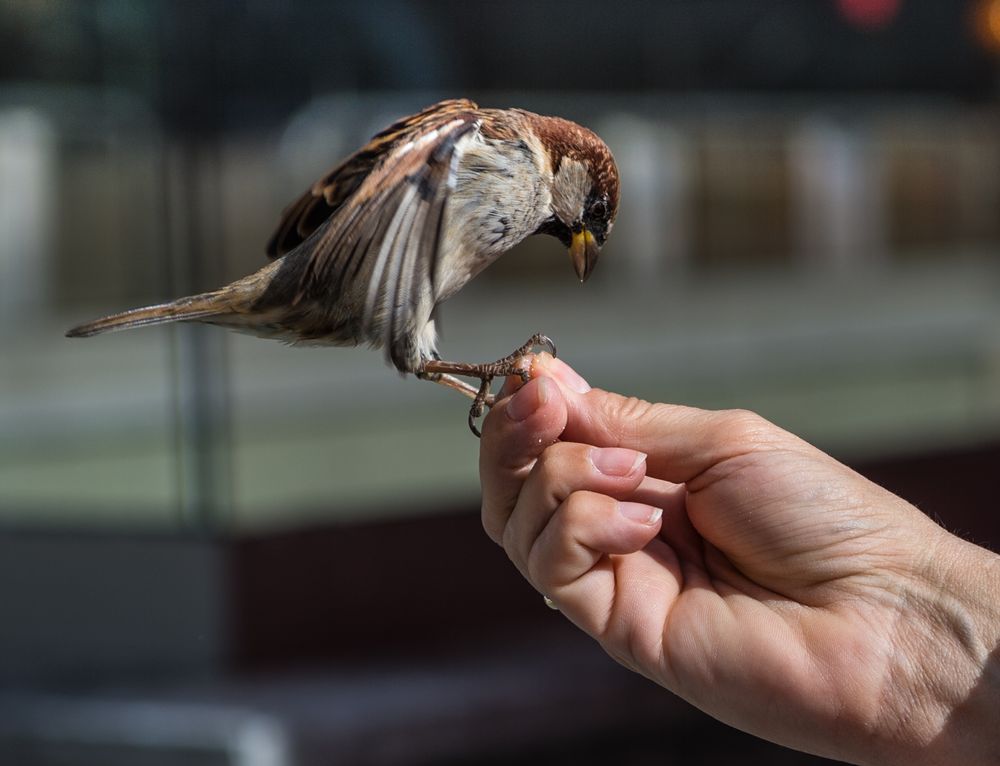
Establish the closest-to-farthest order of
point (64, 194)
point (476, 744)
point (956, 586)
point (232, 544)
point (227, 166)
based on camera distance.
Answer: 1. point (956, 586)
2. point (476, 744)
3. point (232, 544)
4. point (227, 166)
5. point (64, 194)

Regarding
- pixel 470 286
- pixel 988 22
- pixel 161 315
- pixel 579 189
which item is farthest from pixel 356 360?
pixel 161 315

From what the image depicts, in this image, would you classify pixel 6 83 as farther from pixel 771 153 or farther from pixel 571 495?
pixel 571 495

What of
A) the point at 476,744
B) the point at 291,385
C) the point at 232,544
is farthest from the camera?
the point at 291,385

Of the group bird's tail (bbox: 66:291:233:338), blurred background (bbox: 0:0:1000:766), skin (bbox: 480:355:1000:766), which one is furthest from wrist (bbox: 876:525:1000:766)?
blurred background (bbox: 0:0:1000:766)

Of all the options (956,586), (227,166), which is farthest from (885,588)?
(227,166)

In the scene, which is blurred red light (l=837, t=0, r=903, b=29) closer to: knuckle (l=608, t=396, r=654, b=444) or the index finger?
knuckle (l=608, t=396, r=654, b=444)

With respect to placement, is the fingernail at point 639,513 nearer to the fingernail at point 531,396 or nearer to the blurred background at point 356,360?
the fingernail at point 531,396
